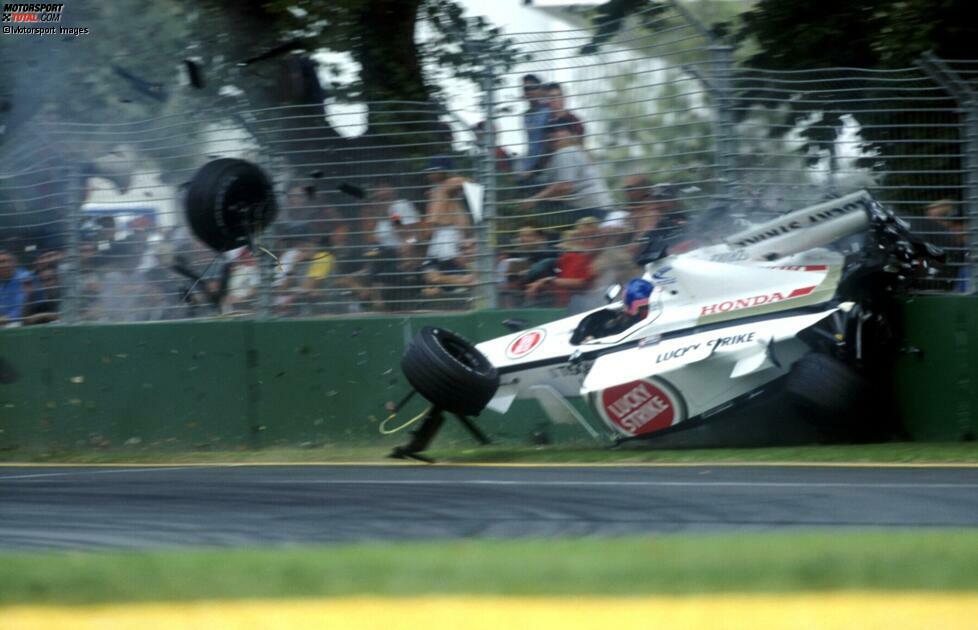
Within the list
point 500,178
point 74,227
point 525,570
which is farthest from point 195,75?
point 525,570

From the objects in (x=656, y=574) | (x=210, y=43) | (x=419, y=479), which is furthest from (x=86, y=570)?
(x=210, y=43)

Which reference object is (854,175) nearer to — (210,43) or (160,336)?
(160,336)

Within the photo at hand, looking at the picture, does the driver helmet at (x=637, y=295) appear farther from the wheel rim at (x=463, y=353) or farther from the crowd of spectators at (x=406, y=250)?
the wheel rim at (x=463, y=353)

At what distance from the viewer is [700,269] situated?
31.1ft

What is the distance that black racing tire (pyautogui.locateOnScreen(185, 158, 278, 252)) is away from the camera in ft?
36.9

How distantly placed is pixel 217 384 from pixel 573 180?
349 cm

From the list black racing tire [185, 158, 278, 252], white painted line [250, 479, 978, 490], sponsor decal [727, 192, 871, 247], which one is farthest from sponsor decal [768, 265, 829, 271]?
black racing tire [185, 158, 278, 252]

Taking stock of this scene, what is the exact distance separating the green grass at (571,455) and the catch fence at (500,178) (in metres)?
1.19

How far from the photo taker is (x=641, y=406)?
30.9ft

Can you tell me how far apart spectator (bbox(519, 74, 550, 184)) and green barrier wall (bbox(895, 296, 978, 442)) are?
2.92 m

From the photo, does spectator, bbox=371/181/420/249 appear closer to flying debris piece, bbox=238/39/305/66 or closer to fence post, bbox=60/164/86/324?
fence post, bbox=60/164/86/324

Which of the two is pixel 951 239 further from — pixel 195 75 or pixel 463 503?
pixel 195 75

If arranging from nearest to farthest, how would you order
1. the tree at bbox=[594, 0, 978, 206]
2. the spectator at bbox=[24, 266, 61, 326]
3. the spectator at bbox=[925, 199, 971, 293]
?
the spectator at bbox=[925, 199, 971, 293] → the tree at bbox=[594, 0, 978, 206] → the spectator at bbox=[24, 266, 61, 326]

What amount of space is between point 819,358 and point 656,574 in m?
5.15
